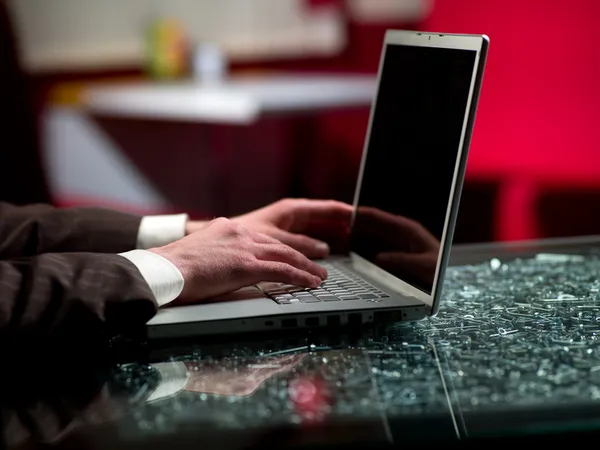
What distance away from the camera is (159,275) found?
2.64 ft

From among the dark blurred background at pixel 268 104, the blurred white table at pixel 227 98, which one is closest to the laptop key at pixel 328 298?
the dark blurred background at pixel 268 104

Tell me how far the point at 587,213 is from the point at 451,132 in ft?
4.98

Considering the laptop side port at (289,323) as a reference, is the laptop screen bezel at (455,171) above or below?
above

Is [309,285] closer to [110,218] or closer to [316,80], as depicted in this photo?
[110,218]

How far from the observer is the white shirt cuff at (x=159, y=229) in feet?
3.52

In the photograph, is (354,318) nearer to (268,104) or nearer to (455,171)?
(455,171)

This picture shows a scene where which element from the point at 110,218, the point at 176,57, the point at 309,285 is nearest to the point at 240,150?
the point at 176,57

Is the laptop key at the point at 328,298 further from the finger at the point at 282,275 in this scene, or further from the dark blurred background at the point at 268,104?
the dark blurred background at the point at 268,104

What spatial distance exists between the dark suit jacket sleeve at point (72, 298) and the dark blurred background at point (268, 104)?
4.21ft

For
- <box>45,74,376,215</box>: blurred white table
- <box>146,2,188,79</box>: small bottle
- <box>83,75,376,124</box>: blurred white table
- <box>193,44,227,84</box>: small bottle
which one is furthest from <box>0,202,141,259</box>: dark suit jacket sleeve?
<box>146,2,188,79</box>: small bottle

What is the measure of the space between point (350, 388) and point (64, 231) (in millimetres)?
526

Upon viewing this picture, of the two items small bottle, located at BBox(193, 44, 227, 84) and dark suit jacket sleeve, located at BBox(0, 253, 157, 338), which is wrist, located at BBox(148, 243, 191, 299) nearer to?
dark suit jacket sleeve, located at BBox(0, 253, 157, 338)

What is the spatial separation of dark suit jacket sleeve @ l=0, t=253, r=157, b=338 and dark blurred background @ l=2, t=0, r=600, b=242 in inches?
50.5

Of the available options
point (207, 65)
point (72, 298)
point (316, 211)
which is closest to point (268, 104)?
point (207, 65)
